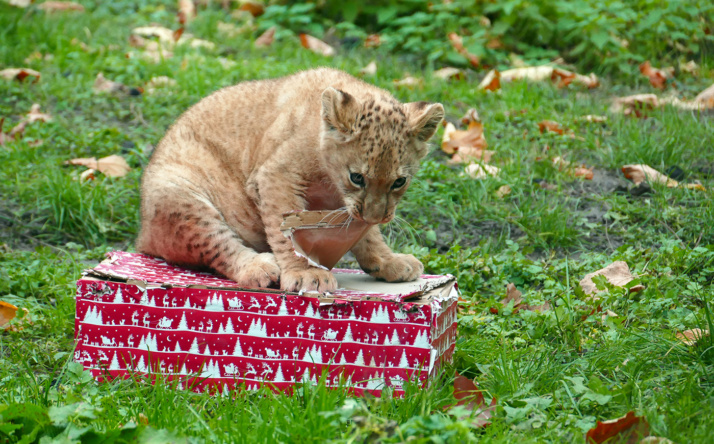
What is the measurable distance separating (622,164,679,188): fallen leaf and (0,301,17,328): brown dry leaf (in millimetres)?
4625

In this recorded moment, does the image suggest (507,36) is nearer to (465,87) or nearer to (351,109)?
(465,87)

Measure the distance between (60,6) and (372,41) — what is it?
4.97 metres

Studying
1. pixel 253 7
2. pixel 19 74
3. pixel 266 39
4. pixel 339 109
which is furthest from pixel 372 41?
pixel 339 109

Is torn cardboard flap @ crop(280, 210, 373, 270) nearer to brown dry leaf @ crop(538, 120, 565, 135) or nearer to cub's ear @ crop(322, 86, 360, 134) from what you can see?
cub's ear @ crop(322, 86, 360, 134)

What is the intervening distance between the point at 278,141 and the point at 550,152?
3.05 metres

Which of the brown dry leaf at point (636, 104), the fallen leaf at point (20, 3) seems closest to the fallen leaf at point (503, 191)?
the brown dry leaf at point (636, 104)

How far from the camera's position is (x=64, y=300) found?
4.36 metres

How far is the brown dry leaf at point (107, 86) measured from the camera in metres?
7.92

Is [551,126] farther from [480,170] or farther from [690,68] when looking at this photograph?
[690,68]

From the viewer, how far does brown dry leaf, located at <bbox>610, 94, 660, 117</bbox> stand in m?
7.41

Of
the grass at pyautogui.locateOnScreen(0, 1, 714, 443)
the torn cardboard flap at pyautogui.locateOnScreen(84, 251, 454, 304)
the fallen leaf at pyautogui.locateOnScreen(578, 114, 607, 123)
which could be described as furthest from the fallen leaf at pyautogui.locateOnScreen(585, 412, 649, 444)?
the fallen leaf at pyautogui.locateOnScreen(578, 114, 607, 123)

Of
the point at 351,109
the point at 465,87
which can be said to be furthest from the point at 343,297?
the point at 465,87

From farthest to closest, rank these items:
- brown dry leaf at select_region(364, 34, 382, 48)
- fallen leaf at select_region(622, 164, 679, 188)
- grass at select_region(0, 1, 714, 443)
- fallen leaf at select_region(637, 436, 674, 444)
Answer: brown dry leaf at select_region(364, 34, 382, 48) < fallen leaf at select_region(622, 164, 679, 188) < grass at select_region(0, 1, 714, 443) < fallen leaf at select_region(637, 436, 674, 444)

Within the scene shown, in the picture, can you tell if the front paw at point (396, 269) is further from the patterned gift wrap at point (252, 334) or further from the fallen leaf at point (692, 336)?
the fallen leaf at point (692, 336)
